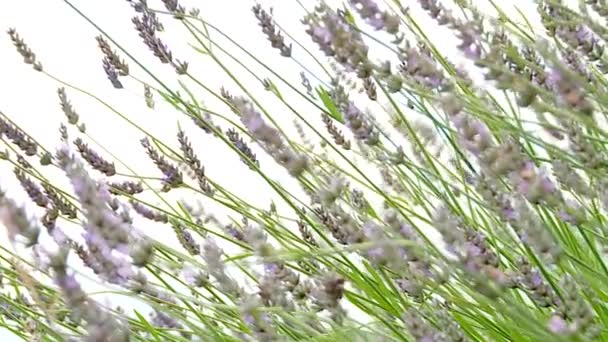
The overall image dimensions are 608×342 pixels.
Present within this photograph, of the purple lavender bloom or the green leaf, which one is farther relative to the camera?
the green leaf

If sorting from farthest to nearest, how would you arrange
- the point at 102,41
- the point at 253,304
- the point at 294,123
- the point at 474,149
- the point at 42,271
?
the point at 294,123
the point at 102,41
the point at 42,271
the point at 474,149
the point at 253,304

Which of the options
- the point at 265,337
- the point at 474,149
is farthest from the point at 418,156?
the point at 265,337

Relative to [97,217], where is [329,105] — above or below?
above

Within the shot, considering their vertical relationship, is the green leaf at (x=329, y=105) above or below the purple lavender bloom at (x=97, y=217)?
above

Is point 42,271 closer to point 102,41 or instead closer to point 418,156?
point 102,41

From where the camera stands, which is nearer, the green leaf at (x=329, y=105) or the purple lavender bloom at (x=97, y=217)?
the purple lavender bloom at (x=97, y=217)

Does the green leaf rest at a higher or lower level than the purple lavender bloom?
higher

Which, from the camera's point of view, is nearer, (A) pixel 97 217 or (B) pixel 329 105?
(A) pixel 97 217

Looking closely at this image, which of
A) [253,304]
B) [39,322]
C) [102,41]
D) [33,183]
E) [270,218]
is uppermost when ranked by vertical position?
[102,41]
